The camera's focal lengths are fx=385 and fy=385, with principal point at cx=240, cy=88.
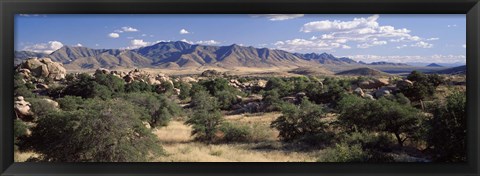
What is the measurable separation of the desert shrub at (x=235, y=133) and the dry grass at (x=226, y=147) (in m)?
0.06

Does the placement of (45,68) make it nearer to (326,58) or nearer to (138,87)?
(138,87)

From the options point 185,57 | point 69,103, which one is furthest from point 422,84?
point 69,103

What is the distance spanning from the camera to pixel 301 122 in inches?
146

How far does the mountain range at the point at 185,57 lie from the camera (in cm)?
344

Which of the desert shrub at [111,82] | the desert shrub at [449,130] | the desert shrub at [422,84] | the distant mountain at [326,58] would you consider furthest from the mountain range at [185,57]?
the desert shrub at [449,130]

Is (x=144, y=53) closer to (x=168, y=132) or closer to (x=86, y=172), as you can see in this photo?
(x=168, y=132)

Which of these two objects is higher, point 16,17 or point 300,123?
point 16,17

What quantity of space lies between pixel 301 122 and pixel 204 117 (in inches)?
37.5

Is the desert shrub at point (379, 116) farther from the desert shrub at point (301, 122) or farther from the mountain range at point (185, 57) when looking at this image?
the mountain range at point (185, 57)

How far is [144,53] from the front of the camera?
144 inches

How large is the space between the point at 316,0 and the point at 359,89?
1.96 metres

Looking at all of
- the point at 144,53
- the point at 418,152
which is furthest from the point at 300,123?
the point at 144,53

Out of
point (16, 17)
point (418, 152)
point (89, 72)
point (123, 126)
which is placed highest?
point (16, 17)

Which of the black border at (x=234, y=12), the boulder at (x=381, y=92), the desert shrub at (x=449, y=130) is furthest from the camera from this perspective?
the boulder at (x=381, y=92)
